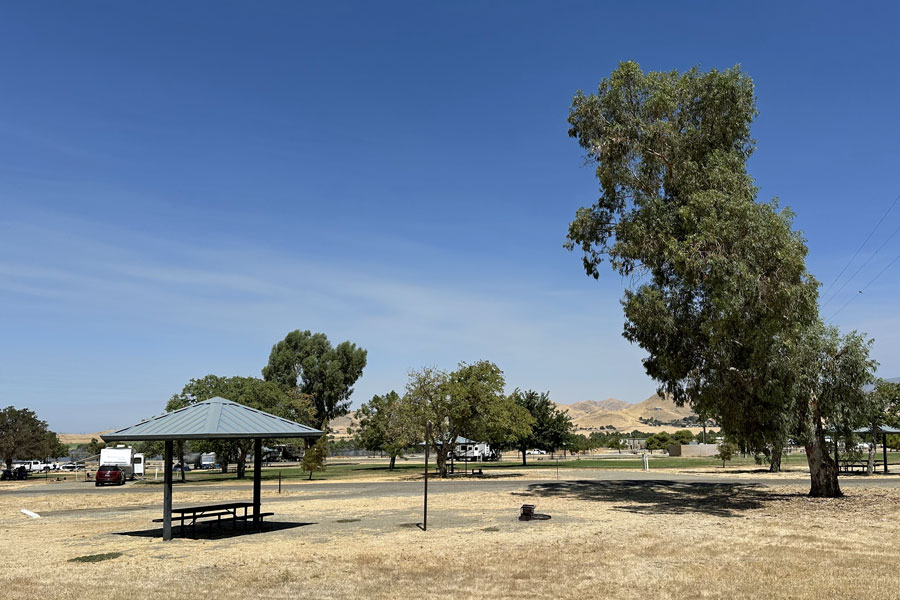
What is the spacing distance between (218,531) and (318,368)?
60868 millimetres

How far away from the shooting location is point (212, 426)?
667 inches

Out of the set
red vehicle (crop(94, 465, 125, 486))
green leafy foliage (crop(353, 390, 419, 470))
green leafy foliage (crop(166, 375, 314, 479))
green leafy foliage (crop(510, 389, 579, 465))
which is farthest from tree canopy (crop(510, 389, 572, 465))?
red vehicle (crop(94, 465, 125, 486))

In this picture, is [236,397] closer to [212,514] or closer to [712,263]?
[212,514]

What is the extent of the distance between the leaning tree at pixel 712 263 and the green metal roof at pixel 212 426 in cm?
1535

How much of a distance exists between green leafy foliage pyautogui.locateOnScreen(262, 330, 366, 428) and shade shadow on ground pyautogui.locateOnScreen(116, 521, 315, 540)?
5872 cm

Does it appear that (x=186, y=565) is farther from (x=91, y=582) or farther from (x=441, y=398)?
(x=441, y=398)

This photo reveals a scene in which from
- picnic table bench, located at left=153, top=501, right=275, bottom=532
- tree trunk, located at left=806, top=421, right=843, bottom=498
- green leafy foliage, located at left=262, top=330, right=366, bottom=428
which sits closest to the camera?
→ picnic table bench, located at left=153, top=501, right=275, bottom=532

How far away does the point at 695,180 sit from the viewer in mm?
27641

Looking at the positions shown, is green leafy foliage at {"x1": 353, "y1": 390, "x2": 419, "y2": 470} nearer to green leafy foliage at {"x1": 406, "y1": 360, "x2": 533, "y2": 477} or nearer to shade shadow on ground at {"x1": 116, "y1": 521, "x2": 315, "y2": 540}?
green leafy foliage at {"x1": 406, "y1": 360, "x2": 533, "y2": 477}

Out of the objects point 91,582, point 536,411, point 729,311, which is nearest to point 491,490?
point 729,311

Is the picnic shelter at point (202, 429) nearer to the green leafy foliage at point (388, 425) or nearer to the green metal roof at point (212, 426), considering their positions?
the green metal roof at point (212, 426)

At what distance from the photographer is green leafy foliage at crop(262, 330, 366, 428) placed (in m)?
79.6

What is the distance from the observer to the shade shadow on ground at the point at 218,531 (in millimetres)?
18281

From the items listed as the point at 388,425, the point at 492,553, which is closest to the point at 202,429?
the point at 492,553
